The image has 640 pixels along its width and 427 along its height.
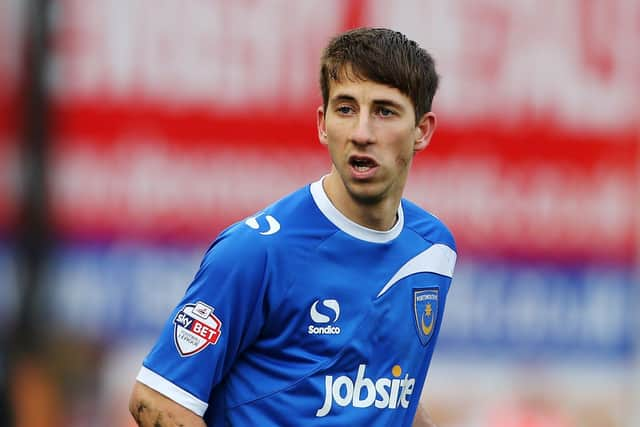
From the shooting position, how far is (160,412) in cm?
349

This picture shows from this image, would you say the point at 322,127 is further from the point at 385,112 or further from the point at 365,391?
the point at 365,391

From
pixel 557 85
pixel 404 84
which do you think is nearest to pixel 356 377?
pixel 404 84

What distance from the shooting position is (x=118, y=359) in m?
7.92

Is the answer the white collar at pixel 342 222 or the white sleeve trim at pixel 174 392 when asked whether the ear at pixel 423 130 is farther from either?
the white sleeve trim at pixel 174 392

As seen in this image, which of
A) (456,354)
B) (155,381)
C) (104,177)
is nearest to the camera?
(155,381)

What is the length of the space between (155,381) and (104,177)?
449 centimetres

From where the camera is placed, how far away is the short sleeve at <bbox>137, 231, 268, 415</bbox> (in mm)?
3471

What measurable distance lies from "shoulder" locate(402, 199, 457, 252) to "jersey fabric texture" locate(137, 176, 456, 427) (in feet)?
0.43

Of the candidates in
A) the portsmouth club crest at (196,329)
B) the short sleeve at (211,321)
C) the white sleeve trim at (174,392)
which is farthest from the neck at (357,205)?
the white sleeve trim at (174,392)

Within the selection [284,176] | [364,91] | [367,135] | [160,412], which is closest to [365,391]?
[160,412]

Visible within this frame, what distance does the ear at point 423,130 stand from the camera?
3.81 meters

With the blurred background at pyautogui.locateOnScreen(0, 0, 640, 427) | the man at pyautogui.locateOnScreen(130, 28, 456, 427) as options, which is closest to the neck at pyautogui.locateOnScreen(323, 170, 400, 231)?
the man at pyautogui.locateOnScreen(130, 28, 456, 427)

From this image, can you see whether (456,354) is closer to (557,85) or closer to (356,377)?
(557,85)

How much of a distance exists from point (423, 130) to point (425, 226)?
1.18ft
